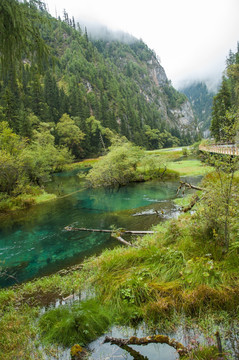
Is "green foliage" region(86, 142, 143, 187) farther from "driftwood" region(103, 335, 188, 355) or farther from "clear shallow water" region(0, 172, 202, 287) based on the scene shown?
"driftwood" region(103, 335, 188, 355)

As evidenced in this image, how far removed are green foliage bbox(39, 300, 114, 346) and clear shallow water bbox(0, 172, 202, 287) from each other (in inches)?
178

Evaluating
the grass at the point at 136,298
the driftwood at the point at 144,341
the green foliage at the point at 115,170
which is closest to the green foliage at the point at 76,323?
the grass at the point at 136,298

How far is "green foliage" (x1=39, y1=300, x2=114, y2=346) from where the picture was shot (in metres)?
4.04

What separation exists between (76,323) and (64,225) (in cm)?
1198

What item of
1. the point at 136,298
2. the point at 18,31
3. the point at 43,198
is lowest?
the point at 43,198

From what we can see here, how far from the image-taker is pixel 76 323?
426 cm

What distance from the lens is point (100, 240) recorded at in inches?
477

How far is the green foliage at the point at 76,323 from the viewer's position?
4043 mm

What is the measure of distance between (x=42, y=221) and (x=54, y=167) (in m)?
40.6

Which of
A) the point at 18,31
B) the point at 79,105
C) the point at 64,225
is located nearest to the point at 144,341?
the point at 18,31

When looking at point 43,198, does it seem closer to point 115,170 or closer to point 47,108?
point 115,170

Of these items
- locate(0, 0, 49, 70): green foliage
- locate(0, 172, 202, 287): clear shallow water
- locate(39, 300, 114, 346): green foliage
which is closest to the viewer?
locate(0, 0, 49, 70): green foliage

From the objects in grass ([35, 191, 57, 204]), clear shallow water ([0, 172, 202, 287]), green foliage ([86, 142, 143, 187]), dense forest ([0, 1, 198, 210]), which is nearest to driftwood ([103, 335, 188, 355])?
dense forest ([0, 1, 198, 210])

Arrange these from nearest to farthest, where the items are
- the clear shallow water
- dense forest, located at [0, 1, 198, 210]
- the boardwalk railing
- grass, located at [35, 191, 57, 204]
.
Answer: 1. dense forest, located at [0, 1, 198, 210]
2. the boardwalk railing
3. the clear shallow water
4. grass, located at [35, 191, 57, 204]
